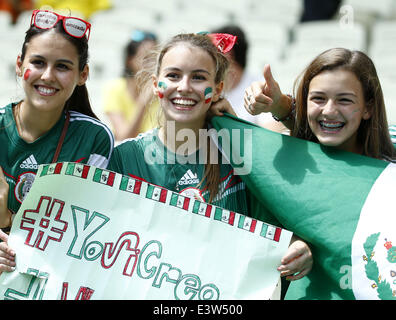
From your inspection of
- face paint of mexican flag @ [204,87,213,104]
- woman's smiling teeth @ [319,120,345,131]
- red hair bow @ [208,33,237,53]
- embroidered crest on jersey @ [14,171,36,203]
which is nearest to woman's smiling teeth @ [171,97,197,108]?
face paint of mexican flag @ [204,87,213,104]

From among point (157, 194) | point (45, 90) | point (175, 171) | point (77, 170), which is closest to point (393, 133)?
point (175, 171)

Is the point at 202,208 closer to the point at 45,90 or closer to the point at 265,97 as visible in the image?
the point at 265,97

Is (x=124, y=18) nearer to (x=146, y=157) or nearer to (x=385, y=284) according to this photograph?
(x=146, y=157)

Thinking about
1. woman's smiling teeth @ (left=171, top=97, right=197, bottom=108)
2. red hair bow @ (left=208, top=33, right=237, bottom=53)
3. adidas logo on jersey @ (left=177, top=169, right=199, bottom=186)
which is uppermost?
red hair bow @ (left=208, top=33, right=237, bottom=53)

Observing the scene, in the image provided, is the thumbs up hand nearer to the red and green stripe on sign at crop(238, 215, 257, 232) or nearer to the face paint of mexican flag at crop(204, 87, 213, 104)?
the face paint of mexican flag at crop(204, 87, 213, 104)

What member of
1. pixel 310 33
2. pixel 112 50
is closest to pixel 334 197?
pixel 310 33

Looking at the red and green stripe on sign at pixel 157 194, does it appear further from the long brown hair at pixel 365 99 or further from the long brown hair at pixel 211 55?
the long brown hair at pixel 365 99

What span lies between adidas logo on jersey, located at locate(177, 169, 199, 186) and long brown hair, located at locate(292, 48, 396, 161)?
0.47 metres

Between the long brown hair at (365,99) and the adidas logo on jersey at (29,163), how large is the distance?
110 centimetres

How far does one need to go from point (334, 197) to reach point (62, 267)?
1.06 m

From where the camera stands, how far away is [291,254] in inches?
90.1

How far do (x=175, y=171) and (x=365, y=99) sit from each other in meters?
0.84

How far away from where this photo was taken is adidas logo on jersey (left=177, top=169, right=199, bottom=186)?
8.63 ft

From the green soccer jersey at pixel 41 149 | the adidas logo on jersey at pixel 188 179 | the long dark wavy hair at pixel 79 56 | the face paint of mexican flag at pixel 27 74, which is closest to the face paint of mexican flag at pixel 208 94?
the adidas logo on jersey at pixel 188 179
